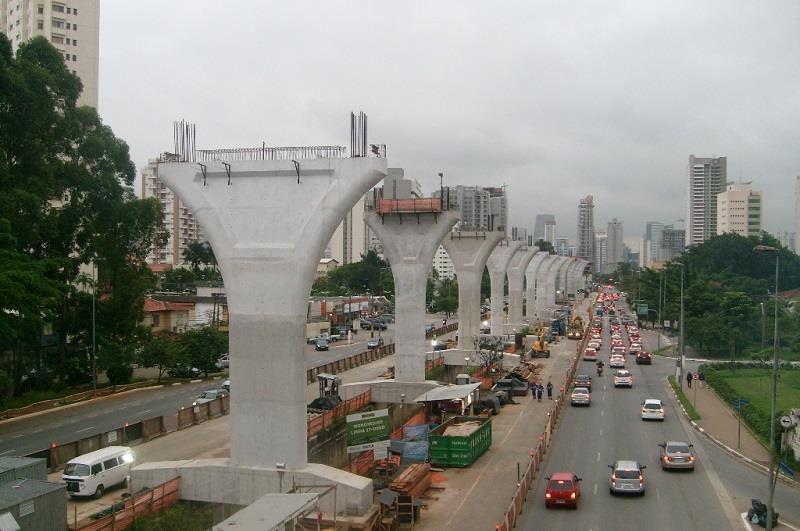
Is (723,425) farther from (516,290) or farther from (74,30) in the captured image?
(74,30)

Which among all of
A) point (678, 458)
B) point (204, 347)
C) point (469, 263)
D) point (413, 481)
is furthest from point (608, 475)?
point (204, 347)

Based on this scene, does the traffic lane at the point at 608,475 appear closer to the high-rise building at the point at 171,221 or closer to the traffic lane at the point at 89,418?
the traffic lane at the point at 89,418

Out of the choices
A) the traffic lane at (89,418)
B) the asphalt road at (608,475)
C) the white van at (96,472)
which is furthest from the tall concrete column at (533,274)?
the white van at (96,472)

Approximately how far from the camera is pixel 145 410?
35875 millimetres

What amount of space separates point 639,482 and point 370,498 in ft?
27.1

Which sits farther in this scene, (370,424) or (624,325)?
(624,325)

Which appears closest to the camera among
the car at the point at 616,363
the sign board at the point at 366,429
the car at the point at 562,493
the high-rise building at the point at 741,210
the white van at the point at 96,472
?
the car at the point at 562,493

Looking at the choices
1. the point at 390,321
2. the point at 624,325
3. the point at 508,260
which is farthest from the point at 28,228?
the point at 624,325

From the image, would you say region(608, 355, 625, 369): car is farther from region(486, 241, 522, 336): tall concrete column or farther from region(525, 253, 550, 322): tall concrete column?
region(525, 253, 550, 322): tall concrete column

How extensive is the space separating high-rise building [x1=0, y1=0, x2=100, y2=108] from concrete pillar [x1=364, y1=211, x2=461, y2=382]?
4843 cm

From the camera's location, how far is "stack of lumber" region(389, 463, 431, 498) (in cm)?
2014

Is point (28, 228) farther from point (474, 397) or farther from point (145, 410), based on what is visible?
point (474, 397)

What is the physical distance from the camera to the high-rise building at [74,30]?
7346 centimetres

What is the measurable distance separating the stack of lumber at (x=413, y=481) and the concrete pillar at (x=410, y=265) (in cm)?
1605
